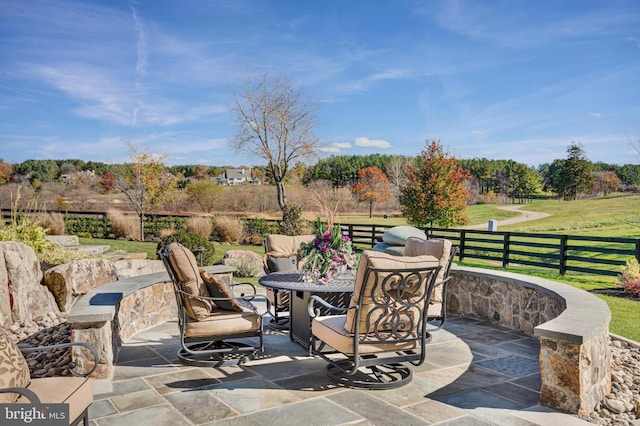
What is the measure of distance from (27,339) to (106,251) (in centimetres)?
880

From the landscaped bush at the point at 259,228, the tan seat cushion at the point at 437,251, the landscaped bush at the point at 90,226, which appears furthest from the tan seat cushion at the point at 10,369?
the landscaped bush at the point at 90,226

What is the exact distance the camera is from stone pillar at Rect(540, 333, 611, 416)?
335cm

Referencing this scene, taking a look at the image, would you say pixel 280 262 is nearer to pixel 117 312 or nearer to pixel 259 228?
pixel 117 312

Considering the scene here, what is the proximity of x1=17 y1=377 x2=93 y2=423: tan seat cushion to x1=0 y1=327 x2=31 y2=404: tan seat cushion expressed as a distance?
71 millimetres

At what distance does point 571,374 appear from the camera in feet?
11.0

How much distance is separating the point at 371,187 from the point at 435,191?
22.0 m

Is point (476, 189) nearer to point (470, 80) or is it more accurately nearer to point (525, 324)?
point (470, 80)

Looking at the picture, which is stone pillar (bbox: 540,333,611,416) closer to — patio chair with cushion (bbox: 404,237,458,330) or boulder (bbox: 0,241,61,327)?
patio chair with cushion (bbox: 404,237,458,330)

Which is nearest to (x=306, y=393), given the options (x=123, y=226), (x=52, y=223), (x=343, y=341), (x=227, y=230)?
(x=343, y=341)

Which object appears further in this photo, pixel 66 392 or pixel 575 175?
pixel 575 175

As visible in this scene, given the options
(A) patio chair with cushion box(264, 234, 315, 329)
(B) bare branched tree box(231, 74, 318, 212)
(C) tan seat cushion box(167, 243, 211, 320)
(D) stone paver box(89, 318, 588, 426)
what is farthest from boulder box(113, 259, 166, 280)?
(B) bare branched tree box(231, 74, 318, 212)

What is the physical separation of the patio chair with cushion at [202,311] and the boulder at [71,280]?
89.4 inches

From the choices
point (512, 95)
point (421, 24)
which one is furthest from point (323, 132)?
point (421, 24)

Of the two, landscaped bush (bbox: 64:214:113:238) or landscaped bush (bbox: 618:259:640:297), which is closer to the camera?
landscaped bush (bbox: 618:259:640:297)
